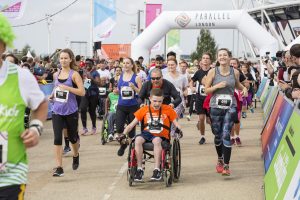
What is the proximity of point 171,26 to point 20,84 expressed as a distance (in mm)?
23052

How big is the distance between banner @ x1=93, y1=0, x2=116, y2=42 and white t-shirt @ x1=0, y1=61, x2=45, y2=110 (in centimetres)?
2135

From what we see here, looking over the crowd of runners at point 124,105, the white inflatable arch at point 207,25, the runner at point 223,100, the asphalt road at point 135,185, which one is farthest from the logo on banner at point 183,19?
the runner at point 223,100

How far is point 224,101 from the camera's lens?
8.05 m

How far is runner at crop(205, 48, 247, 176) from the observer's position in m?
7.98

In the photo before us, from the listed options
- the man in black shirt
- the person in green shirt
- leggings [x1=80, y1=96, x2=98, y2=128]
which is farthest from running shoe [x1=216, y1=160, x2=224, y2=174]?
leggings [x1=80, y1=96, x2=98, y2=128]

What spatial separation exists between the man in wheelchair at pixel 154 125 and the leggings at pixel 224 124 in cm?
79

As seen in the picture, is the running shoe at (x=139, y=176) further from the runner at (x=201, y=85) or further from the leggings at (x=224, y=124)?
the runner at (x=201, y=85)

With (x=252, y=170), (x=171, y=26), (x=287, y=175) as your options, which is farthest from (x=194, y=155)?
(x=171, y=26)

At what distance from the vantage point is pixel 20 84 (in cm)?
339

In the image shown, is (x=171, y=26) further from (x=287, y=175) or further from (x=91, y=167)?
(x=287, y=175)

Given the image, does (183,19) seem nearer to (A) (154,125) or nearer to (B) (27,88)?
(A) (154,125)

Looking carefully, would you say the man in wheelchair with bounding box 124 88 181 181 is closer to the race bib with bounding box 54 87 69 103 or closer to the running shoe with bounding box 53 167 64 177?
the race bib with bounding box 54 87 69 103

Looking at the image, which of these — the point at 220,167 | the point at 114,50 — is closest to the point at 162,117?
the point at 220,167

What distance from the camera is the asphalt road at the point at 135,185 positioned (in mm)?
6914
